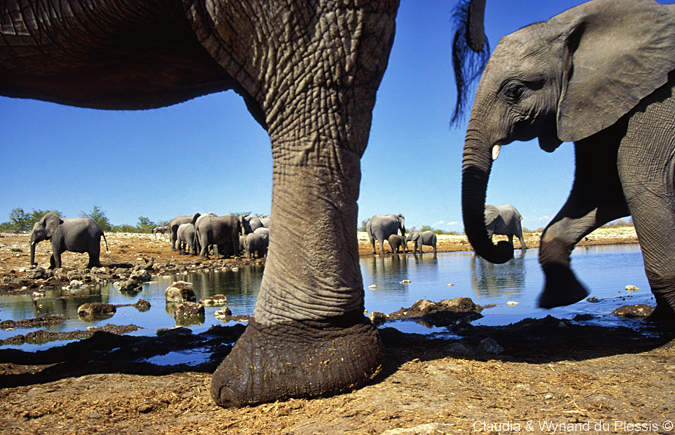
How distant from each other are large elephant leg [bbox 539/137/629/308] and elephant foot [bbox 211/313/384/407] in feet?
10.4

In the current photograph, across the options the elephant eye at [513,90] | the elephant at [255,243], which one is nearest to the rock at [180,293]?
the elephant eye at [513,90]

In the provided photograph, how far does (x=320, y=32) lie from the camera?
2.22 metres

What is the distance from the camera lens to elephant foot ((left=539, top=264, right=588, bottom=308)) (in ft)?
14.8

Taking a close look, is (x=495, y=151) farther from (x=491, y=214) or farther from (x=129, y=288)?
(x=491, y=214)

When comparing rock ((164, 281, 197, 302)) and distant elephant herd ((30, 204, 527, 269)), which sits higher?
distant elephant herd ((30, 204, 527, 269))

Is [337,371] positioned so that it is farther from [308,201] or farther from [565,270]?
[565,270]

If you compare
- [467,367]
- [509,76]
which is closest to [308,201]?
[467,367]

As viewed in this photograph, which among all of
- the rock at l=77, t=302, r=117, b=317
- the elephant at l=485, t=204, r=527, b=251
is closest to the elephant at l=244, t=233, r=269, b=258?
the elephant at l=485, t=204, r=527, b=251

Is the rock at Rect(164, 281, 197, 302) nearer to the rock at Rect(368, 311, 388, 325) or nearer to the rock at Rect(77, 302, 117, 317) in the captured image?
the rock at Rect(77, 302, 117, 317)

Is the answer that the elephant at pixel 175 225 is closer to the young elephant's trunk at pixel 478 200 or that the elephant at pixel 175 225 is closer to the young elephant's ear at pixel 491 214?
the young elephant's ear at pixel 491 214

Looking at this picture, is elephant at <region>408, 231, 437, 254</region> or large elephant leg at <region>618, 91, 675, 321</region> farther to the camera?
elephant at <region>408, 231, 437, 254</region>

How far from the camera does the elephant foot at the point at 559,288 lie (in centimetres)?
450

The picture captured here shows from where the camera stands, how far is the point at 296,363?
204 centimetres

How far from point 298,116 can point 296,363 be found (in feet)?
4.05
